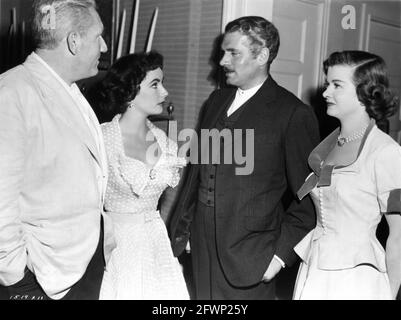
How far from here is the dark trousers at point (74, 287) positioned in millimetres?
1474

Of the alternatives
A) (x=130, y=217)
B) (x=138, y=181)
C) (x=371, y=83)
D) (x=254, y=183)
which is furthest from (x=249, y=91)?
(x=130, y=217)

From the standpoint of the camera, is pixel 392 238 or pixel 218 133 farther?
pixel 218 133

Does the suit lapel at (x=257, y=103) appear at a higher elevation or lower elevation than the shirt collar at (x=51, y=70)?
lower

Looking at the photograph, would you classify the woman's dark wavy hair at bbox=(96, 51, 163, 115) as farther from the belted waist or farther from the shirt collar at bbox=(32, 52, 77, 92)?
the shirt collar at bbox=(32, 52, 77, 92)

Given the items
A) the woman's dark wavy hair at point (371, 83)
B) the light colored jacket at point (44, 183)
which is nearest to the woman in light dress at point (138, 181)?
the light colored jacket at point (44, 183)

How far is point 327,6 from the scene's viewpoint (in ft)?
10.3

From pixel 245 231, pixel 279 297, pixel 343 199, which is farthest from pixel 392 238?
pixel 279 297

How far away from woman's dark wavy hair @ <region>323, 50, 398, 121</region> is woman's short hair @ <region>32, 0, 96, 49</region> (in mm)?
970

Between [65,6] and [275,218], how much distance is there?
1.14m

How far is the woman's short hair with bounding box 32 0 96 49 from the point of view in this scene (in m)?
1.53

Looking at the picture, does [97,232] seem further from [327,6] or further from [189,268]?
[327,6]

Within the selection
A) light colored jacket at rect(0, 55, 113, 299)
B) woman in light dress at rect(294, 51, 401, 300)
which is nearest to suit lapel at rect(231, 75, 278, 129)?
woman in light dress at rect(294, 51, 401, 300)

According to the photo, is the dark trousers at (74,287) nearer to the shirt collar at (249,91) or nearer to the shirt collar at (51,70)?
the shirt collar at (51,70)

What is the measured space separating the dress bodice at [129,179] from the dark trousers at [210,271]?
9.6 inches
